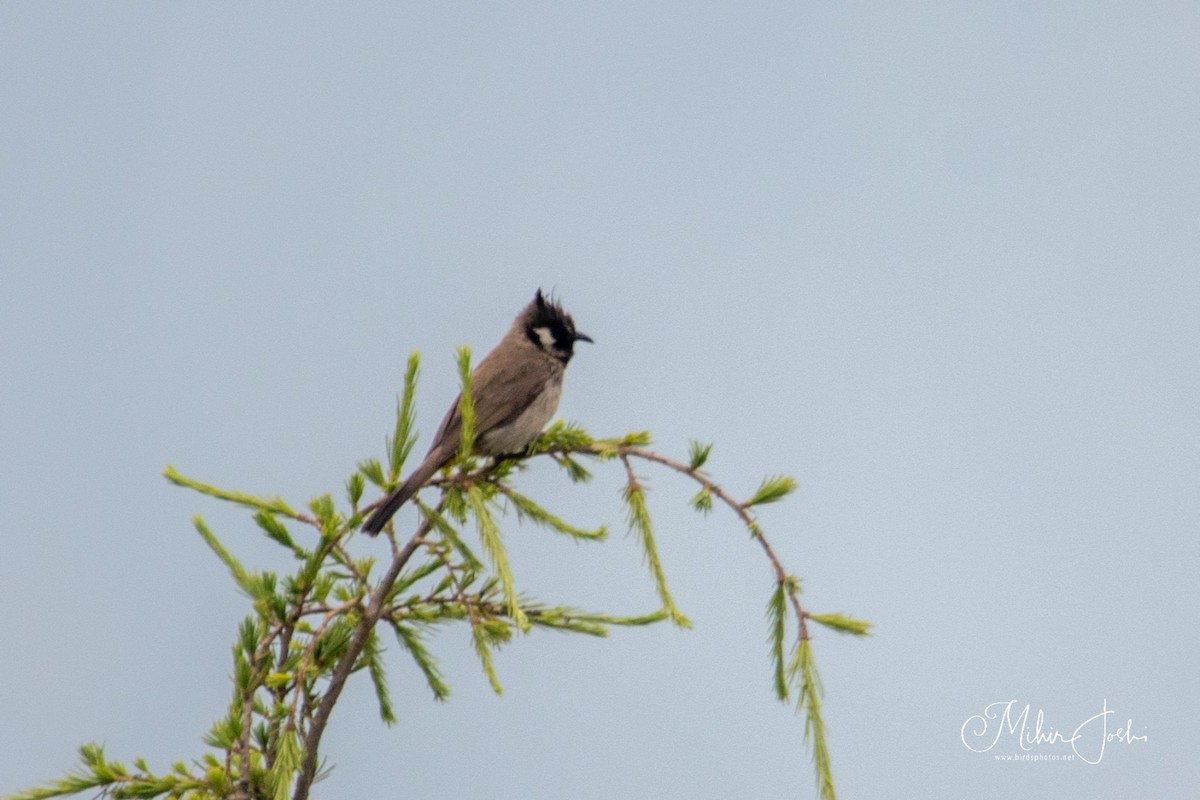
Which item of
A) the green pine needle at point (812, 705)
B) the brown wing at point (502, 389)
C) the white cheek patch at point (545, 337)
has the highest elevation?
the white cheek patch at point (545, 337)

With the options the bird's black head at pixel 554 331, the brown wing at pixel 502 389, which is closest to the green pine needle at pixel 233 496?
the brown wing at pixel 502 389

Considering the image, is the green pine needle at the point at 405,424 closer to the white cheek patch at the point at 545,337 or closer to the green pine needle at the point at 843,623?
the green pine needle at the point at 843,623

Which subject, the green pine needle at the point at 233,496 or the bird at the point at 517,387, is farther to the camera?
the bird at the point at 517,387

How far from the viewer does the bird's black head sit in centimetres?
779

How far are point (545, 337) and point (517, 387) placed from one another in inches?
30.8

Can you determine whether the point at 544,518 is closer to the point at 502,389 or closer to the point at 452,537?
the point at 452,537

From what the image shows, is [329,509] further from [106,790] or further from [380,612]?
[106,790]

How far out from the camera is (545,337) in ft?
25.7

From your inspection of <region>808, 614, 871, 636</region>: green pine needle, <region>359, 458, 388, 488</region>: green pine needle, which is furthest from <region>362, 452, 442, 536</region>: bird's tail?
<region>808, 614, 871, 636</region>: green pine needle

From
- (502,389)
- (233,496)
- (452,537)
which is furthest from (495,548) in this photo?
(502,389)

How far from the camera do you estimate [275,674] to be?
395 cm

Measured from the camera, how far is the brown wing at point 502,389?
6.43m

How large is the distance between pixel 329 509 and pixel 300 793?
87cm

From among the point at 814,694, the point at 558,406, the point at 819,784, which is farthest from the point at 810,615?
the point at 558,406
